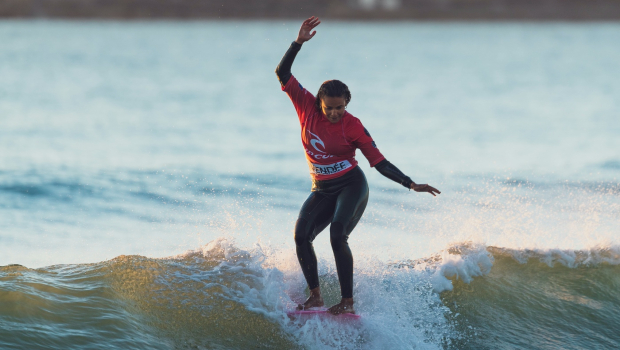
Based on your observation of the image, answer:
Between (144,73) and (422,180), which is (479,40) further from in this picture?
(422,180)

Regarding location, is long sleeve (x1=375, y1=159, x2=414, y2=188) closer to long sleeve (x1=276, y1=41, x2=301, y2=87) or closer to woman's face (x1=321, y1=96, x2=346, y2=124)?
woman's face (x1=321, y1=96, x2=346, y2=124)

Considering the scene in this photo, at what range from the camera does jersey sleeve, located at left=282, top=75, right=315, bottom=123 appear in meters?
5.57

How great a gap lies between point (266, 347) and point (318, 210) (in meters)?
1.28

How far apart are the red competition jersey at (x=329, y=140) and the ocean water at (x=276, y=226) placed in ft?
4.14

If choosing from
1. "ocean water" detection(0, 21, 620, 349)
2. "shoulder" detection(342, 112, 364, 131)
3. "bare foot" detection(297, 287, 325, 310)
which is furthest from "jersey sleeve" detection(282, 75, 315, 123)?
"ocean water" detection(0, 21, 620, 349)

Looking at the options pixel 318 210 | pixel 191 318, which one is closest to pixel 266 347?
pixel 191 318

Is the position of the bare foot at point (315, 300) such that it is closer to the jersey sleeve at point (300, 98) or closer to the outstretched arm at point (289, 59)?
the jersey sleeve at point (300, 98)

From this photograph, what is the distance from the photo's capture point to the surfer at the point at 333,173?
5.34 metres

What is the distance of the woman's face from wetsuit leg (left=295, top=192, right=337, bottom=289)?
74 centimetres

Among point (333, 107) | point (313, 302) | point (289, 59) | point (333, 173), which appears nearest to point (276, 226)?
point (313, 302)

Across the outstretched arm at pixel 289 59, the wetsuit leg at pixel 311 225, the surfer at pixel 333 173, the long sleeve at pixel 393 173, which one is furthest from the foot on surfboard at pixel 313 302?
the outstretched arm at pixel 289 59

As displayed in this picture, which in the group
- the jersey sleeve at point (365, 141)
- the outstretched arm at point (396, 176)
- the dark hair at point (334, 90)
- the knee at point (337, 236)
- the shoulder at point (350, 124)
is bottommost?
the knee at point (337, 236)

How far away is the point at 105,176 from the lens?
1246 centimetres

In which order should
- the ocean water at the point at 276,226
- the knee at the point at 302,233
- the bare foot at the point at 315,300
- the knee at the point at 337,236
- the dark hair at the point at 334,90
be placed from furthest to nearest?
the ocean water at the point at 276,226, the bare foot at the point at 315,300, the knee at the point at 302,233, the knee at the point at 337,236, the dark hair at the point at 334,90
